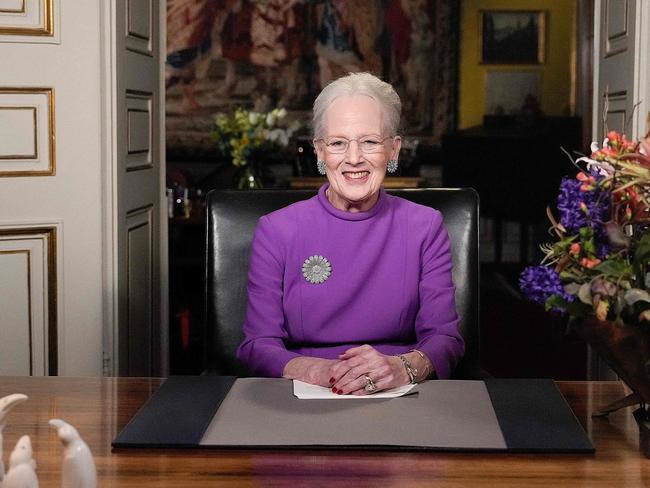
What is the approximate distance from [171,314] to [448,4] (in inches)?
158

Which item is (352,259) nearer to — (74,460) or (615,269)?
(615,269)

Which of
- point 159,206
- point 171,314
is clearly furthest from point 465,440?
point 171,314

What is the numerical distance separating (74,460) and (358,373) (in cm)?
82

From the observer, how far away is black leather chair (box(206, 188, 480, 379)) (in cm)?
Result: 254

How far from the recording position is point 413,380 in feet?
6.71

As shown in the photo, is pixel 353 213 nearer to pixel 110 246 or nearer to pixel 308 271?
pixel 308 271

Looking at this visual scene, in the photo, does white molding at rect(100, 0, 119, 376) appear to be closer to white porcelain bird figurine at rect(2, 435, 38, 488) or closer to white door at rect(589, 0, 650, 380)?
white door at rect(589, 0, 650, 380)

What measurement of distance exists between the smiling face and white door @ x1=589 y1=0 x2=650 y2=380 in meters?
1.21

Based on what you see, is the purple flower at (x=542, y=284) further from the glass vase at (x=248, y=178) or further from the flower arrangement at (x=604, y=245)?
Result: the glass vase at (x=248, y=178)

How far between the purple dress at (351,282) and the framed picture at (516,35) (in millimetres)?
6792

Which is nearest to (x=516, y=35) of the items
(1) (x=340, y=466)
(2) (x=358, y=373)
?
(2) (x=358, y=373)

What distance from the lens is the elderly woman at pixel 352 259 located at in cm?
243

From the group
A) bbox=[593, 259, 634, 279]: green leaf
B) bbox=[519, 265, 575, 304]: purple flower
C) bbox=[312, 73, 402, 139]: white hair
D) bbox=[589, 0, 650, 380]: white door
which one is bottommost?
bbox=[519, 265, 575, 304]: purple flower

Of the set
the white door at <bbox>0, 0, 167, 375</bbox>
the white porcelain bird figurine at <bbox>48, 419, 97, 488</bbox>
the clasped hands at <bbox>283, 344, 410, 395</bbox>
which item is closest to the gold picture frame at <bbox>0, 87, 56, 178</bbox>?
the white door at <bbox>0, 0, 167, 375</bbox>
